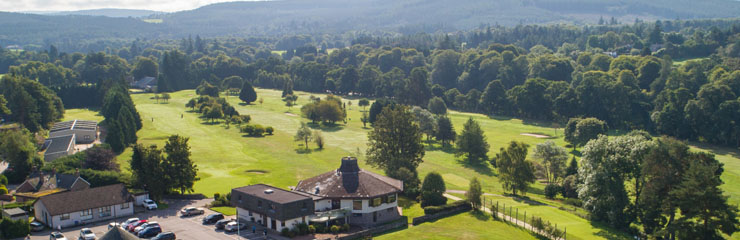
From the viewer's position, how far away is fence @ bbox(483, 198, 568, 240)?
176 feet

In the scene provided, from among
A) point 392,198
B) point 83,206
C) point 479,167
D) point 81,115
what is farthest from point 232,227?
point 81,115

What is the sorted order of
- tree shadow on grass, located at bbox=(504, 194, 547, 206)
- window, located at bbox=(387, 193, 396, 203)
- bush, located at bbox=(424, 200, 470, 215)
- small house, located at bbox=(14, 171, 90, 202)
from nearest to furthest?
window, located at bbox=(387, 193, 396, 203), bush, located at bbox=(424, 200, 470, 215), small house, located at bbox=(14, 171, 90, 202), tree shadow on grass, located at bbox=(504, 194, 547, 206)

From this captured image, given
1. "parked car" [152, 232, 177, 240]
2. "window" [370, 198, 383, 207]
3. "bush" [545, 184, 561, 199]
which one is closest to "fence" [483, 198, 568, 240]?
"bush" [545, 184, 561, 199]

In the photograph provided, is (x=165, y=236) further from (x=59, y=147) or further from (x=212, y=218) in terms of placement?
(x=59, y=147)

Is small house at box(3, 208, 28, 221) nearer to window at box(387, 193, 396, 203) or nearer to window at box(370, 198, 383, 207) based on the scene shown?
window at box(370, 198, 383, 207)

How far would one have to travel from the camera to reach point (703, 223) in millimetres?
54188

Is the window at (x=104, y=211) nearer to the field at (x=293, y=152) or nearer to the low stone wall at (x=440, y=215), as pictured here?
the field at (x=293, y=152)

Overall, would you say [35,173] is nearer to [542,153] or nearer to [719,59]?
[542,153]

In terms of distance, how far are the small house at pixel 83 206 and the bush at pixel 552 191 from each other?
48.3m

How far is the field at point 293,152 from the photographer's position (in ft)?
229

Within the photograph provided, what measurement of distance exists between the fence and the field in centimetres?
171

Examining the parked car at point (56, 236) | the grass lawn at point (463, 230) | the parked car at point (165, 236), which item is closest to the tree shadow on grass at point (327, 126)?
the grass lawn at point (463, 230)

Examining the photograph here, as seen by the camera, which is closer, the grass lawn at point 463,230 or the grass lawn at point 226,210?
A: the grass lawn at point 463,230

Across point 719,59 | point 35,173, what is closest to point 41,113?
point 35,173
